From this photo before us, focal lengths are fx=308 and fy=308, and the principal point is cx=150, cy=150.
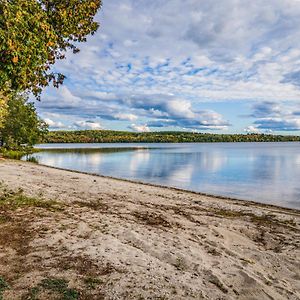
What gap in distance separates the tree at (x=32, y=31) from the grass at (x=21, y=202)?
546cm

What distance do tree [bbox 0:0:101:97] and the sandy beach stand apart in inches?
215

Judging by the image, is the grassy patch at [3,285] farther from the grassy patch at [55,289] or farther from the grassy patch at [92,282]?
the grassy patch at [92,282]

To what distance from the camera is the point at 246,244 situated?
11.2 metres

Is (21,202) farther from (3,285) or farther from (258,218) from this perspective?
(258,218)

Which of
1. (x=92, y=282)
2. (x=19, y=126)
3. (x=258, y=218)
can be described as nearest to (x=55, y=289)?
(x=92, y=282)

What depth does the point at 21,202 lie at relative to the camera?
1520 centimetres

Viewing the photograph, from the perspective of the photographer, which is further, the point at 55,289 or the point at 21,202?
the point at 21,202

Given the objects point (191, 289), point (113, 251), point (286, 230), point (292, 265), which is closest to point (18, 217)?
point (113, 251)

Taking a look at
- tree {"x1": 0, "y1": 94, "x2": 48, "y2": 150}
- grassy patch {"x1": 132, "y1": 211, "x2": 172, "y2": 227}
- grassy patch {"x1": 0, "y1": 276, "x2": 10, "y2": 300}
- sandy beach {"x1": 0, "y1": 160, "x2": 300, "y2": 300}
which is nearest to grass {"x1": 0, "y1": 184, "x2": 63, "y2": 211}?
sandy beach {"x1": 0, "y1": 160, "x2": 300, "y2": 300}

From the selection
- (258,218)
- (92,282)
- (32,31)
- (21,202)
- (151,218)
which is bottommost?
(258,218)

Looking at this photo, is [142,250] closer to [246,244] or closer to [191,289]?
[191,289]

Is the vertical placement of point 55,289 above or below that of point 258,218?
above

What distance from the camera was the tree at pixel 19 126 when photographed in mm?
58438

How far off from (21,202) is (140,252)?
842 cm
